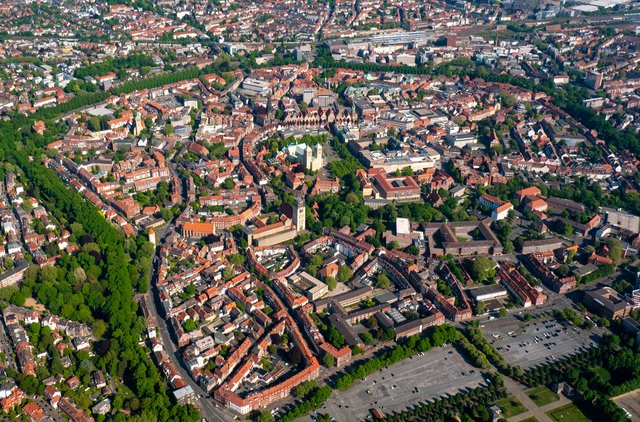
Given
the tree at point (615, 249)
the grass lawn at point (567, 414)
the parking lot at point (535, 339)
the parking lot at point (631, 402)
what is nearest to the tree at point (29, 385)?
the parking lot at point (535, 339)

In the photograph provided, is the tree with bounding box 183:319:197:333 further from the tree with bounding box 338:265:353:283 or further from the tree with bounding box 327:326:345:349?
the tree with bounding box 338:265:353:283

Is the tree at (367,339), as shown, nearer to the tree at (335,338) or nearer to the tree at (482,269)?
the tree at (335,338)

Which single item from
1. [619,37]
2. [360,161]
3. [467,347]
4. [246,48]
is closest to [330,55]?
[246,48]

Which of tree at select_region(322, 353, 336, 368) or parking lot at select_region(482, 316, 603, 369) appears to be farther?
parking lot at select_region(482, 316, 603, 369)

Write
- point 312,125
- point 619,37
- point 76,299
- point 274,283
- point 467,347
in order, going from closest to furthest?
point 467,347
point 76,299
point 274,283
point 312,125
point 619,37

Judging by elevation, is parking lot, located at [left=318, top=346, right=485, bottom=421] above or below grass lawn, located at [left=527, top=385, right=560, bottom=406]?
above

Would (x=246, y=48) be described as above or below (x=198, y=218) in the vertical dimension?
above

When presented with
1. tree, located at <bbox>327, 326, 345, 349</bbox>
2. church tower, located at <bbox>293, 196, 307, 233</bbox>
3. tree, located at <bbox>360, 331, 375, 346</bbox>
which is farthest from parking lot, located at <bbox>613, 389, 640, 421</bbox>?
church tower, located at <bbox>293, 196, 307, 233</bbox>

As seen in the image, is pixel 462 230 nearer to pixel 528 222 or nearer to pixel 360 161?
pixel 528 222
